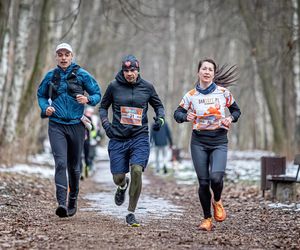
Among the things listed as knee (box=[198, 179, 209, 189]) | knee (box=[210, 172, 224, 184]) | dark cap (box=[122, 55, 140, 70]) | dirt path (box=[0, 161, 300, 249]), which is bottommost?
dirt path (box=[0, 161, 300, 249])

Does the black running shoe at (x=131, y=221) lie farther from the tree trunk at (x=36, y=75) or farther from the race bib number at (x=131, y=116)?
the tree trunk at (x=36, y=75)

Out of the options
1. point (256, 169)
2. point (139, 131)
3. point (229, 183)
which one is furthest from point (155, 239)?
point (256, 169)

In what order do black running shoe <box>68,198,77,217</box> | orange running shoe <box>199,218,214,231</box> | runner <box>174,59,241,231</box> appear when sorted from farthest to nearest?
1. black running shoe <box>68,198,77,217</box>
2. runner <box>174,59,241,231</box>
3. orange running shoe <box>199,218,214,231</box>

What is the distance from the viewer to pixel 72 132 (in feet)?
30.5

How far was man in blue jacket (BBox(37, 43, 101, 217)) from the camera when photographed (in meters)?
9.16

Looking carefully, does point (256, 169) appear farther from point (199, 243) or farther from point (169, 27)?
point (169, 27)

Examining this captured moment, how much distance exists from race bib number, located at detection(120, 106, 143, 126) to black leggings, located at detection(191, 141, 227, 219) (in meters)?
0.77

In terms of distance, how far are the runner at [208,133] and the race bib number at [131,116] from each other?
0.50 metres

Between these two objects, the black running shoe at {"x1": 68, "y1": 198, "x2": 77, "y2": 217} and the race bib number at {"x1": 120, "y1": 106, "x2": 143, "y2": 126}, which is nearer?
the race bib number at {"x1": 120, "y1": 106, "x2": 143, "y2": 126}

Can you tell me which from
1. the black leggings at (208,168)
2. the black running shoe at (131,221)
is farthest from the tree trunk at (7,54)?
the black leggings at (208,168)

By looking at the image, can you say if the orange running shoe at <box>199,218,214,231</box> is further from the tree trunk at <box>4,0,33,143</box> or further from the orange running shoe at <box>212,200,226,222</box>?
the tree trunk at <box>4,0,33,143</box>

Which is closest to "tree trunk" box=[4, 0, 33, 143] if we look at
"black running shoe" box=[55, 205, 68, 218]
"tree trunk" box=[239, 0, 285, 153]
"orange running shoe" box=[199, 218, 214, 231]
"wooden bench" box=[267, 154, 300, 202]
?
"tree trunk" box=[239, 0, 285, 153]

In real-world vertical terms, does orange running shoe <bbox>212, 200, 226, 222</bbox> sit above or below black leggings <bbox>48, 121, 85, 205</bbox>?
below

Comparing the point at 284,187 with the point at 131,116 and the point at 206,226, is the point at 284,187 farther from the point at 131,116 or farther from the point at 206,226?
the point at 131,116
